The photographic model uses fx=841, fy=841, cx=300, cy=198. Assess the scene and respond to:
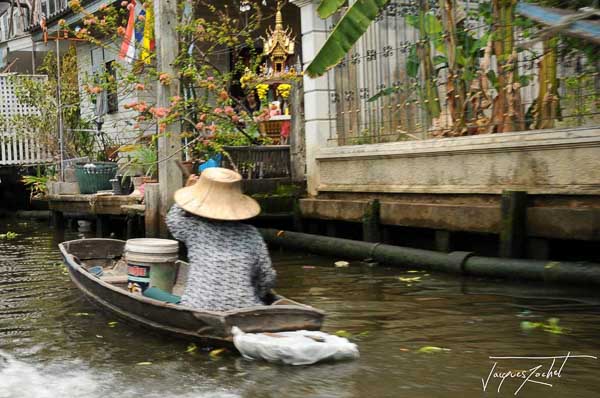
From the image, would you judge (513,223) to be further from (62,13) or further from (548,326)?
(62,13)

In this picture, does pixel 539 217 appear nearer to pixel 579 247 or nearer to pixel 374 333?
pixel 579 247

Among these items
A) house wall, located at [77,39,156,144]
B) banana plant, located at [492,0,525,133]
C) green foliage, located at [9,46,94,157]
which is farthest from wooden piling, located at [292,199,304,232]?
green foliage, located at [9,46,94,157]

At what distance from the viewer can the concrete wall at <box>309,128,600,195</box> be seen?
917 centimetres

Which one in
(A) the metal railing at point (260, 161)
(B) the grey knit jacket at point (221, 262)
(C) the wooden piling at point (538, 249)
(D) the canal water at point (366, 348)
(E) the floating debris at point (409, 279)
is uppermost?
(A) the metal railing at point (260, 161)

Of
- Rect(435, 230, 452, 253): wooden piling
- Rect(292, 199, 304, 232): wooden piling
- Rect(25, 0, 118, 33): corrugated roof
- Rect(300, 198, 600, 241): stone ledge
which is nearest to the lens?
Rect(300, 198, 600, 241): stone ledge

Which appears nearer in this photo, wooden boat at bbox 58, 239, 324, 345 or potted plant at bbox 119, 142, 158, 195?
wooden boat at bbox 58, 239, 324, 345

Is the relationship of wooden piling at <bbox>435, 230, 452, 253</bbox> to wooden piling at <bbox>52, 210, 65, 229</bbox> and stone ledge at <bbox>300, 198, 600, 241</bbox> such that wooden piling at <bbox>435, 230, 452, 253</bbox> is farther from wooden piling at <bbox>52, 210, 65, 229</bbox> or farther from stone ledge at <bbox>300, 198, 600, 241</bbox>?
wooden piling at <bbox>52, 210, 65, 229</bbox>

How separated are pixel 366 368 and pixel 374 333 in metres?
1.18

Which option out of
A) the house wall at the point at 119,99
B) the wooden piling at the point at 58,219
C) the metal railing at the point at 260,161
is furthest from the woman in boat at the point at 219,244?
the house wall at the point at 119,99

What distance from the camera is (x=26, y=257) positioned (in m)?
14.1

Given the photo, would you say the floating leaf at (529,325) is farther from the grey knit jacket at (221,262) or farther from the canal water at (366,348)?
the grey knit jacket at (221,262)

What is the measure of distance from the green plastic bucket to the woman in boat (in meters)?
11.2

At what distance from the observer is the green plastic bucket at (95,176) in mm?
17797

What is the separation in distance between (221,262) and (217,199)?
0.52m
